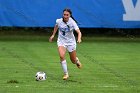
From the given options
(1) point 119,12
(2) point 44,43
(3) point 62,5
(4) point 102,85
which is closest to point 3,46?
(2) point 44,43

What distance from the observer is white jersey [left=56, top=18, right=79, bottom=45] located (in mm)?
14367

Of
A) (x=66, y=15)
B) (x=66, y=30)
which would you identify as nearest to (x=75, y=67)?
(x=66, y=30)

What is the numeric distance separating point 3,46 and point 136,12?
24.7 feet

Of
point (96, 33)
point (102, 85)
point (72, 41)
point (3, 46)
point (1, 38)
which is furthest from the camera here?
point (96, 33)

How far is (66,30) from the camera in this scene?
47.3 ft

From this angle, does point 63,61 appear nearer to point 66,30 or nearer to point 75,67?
point 66,30

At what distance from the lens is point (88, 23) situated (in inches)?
1069

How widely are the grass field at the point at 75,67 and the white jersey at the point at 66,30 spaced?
40.1 inches

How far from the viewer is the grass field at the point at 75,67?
12.5m

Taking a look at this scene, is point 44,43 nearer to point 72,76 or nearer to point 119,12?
point 119,12

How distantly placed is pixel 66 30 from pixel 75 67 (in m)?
3.17

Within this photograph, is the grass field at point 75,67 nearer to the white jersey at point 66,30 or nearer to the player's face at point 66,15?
the white jersey at point 66,30

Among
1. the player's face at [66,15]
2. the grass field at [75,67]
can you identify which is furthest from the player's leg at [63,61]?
the player's face at [66,15]

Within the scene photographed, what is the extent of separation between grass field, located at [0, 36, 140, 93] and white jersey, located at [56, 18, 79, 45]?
1017 millimetres
